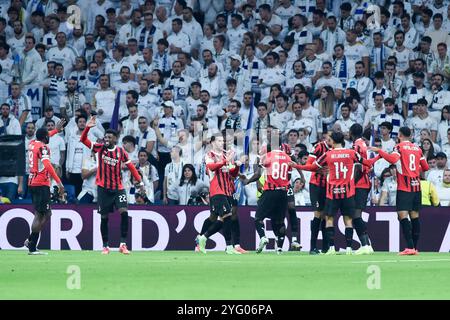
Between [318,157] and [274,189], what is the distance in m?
1.25

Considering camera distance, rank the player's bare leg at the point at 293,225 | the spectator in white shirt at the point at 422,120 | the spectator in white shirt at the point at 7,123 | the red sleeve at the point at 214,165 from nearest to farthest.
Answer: the red sleeve at the point at 214,165 → the player's bare leg at the point at 293,225 → the spectator in white shirt at the point at 422,120 → the spectator in white shirt at the point at 7,123

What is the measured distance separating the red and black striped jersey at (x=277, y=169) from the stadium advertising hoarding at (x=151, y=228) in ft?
8.07

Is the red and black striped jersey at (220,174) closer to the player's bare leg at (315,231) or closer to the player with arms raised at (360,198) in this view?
the player's bare leg at (315,231)

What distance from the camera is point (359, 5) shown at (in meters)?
31.4

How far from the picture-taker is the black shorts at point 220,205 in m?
24.7

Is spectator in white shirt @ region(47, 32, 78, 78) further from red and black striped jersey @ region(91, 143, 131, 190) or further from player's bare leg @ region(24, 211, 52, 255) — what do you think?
player's bare leg @ region(24, 211, 52, 255)

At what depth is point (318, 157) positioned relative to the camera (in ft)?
78.1

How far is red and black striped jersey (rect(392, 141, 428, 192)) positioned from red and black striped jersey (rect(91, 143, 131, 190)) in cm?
519

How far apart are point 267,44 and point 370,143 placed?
446 cm

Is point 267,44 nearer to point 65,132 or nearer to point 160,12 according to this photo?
point 160,12

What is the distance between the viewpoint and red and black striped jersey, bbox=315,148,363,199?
23125 mm

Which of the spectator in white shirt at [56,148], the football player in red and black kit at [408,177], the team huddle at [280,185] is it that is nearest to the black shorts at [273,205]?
the team huddle at [280,185]

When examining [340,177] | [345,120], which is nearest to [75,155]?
[345,120]
